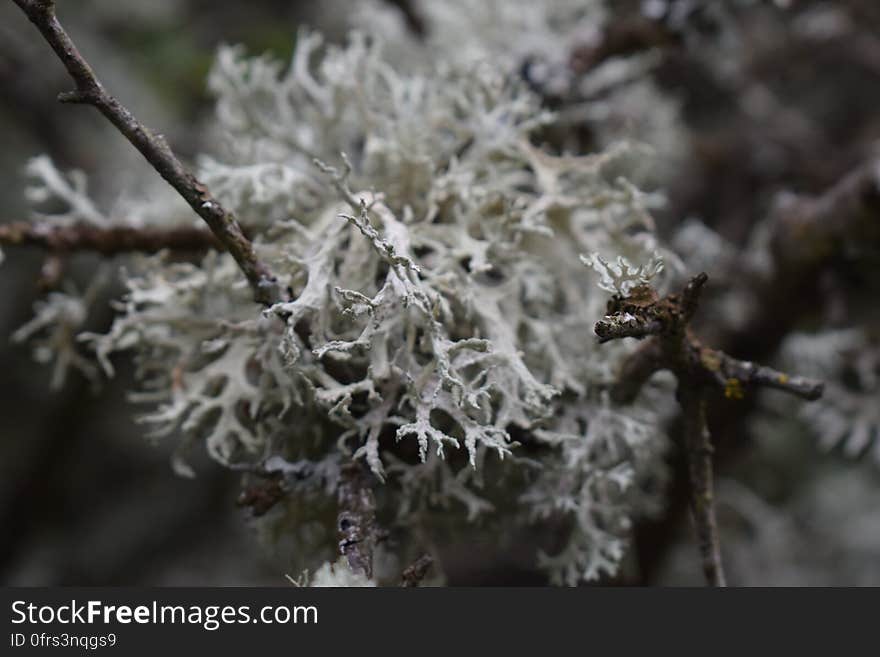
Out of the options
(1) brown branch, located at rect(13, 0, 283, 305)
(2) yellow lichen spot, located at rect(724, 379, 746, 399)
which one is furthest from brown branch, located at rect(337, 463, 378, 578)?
(2) yellow lichen spot, located at rect(724, 379, 746, 399)

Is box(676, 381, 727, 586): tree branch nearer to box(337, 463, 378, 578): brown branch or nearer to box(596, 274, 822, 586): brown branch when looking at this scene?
box(596, 274, 822, 586): brown branch

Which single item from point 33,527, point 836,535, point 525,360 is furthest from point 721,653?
point 33,527

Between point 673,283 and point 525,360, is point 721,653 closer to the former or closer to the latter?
point 525,360

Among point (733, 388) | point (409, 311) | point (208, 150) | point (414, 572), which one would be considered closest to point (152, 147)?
point (409, 311)

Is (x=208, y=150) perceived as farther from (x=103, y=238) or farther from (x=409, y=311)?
(x=409, y=311)

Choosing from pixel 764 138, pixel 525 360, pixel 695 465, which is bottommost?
pixel 695 465

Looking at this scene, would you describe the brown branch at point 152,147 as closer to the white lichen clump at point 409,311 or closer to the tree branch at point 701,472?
the white lichen clump at point 409,311
